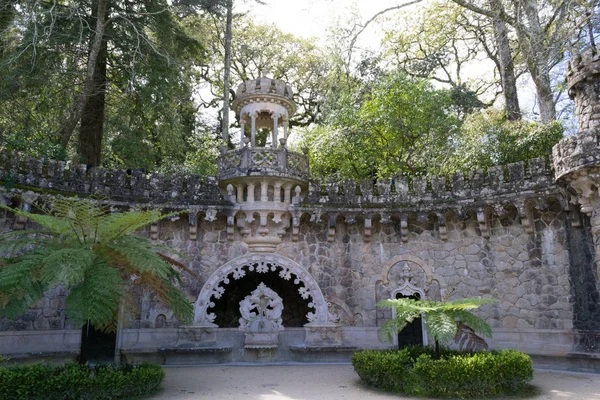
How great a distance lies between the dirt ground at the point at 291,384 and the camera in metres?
8.30

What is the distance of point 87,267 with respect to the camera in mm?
7793

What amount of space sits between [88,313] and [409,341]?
29.2ft

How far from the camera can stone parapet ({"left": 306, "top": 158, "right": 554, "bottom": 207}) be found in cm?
1228

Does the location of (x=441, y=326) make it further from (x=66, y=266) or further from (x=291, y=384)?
(x=66, y=266)

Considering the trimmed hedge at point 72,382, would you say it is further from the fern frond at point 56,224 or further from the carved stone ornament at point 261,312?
the carved stone ornament at point 261,312

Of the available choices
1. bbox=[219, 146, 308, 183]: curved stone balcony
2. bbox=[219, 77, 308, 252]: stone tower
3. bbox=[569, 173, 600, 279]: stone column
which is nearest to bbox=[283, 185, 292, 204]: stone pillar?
bbox=[219, 77, 308, 252]: stone tower

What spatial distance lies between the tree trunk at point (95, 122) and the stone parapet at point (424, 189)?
7697mm

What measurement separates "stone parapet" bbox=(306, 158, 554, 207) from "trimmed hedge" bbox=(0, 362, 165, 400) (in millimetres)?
6731

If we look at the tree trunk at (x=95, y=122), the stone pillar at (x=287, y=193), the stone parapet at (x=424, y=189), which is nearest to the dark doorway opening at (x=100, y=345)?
the stone pillar at (x=287, y=193)

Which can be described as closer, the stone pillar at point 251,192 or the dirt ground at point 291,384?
the dirt ground at point 291,384

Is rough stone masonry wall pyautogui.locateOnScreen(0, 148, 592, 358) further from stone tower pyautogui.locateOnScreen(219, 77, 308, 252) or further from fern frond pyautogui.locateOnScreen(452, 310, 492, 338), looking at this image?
fern frond pyautogui.locateOnScreen(452, 310, 492, 338)

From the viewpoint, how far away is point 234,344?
12523mm

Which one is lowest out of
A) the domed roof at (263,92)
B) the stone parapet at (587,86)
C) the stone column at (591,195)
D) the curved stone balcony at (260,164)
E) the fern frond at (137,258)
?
the fern frond at (137,258)

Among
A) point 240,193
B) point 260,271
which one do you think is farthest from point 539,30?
point 260,271
